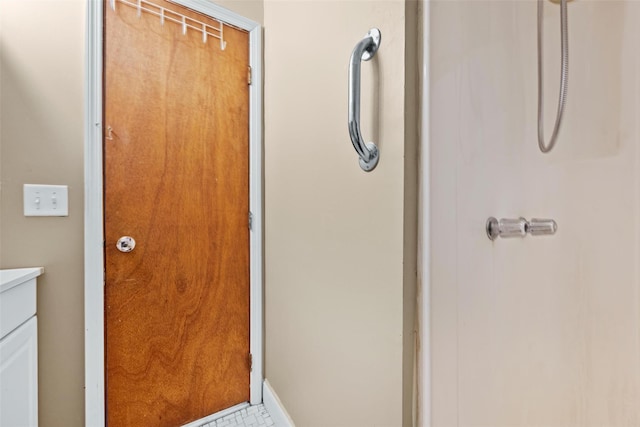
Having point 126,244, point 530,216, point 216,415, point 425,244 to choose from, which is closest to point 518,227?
point 530,216

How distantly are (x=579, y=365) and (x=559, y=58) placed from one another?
3.04ft

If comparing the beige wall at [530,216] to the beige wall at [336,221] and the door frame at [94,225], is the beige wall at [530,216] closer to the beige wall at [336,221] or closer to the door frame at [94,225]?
the beige wall at [336,221]

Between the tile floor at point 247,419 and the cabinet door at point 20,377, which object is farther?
the tile floor at point 247,419

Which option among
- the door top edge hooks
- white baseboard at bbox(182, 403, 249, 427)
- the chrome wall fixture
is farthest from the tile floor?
the door top edge hooks

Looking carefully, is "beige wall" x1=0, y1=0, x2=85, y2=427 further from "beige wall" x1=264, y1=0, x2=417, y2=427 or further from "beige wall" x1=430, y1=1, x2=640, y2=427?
"beige wall" x1=430, y1=1, x2=640, y2=427

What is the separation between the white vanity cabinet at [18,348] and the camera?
0.70 metres

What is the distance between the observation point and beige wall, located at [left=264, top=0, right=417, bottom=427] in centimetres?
54

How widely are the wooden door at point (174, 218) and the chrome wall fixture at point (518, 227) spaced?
99 centimetres

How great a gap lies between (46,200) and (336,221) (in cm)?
98

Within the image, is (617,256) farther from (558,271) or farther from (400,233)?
(400,233)

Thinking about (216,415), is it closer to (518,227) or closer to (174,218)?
(174,218)

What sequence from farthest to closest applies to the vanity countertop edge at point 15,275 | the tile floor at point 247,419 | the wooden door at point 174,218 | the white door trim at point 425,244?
the tile floor at point 247,419 → the wooden door at point 174,218 → the vanity countertop edge at point 15,275 → the white door trim at point 425,244

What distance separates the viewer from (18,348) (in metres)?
0.76

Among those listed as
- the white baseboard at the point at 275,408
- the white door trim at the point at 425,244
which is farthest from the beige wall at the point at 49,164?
the white door trim at the point at 425,244
